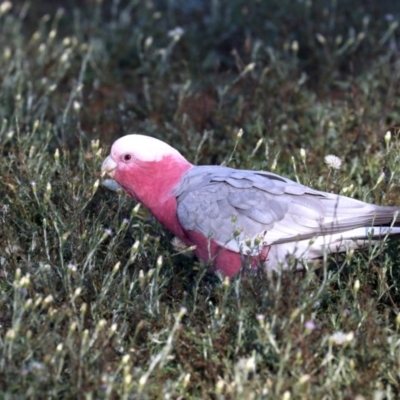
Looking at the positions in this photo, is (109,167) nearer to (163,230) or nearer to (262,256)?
(163,230)

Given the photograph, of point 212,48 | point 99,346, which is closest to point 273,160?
point 99,346

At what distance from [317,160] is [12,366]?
9.16 feet

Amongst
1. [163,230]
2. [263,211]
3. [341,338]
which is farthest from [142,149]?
[341,338]

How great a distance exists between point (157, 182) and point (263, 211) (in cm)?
59

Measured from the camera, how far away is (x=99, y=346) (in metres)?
3.45

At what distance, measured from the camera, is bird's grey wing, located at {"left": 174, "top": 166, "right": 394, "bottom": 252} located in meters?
3.96

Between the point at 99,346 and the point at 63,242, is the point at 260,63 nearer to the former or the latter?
the point at 63,242

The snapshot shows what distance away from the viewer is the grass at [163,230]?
340 centimetres

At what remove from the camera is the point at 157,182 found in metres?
4.32

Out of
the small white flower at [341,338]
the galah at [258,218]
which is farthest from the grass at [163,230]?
the galah at [258,218]

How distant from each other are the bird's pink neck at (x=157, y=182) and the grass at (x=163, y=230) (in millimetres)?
152

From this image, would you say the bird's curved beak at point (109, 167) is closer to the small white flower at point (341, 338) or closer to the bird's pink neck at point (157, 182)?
the bird's pink neck at point (157, 182)

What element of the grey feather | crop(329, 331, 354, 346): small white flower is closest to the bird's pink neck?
the grey feather

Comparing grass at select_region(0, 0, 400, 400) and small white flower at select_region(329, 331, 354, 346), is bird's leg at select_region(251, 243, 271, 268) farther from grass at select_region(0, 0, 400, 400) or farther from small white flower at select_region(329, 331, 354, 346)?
small white flower at select_region(329, 331, 354, 346)
